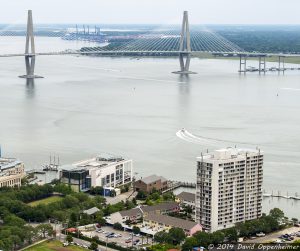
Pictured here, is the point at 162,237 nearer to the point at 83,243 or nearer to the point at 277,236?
the point at 83,243

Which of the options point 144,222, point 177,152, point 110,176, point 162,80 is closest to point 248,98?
point 162,80

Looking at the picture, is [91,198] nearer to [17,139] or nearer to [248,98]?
[17,139]

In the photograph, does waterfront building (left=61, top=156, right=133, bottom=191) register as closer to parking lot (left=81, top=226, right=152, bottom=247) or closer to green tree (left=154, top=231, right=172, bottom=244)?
parking lot (left=81, top=226, right=152, bottom=247)

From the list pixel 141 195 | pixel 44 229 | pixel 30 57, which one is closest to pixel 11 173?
pixel 141 195

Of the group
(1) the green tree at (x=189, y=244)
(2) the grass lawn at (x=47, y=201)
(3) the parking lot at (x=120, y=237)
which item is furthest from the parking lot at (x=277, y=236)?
(2) the grass lawn at (x=47, y=201)

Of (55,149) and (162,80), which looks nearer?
(55,149)

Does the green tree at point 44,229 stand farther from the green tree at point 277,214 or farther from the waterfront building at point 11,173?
the green tree at point 277,214
